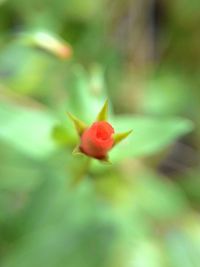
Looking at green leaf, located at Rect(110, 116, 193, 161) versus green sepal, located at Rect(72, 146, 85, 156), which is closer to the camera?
green sepal, located at Rect(72, 146, 85, 156)

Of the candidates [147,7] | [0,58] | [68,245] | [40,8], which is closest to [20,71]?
[0,58]

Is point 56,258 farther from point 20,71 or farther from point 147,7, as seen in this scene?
point 147,7

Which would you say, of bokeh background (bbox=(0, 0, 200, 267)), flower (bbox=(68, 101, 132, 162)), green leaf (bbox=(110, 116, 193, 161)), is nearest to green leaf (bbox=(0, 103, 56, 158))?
bokeh background (bbox=(0, 0, 200, 267))

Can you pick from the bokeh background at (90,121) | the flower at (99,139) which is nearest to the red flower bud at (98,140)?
the flower at (99,139)

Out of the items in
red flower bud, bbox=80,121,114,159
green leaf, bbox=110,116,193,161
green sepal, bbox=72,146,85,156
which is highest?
green leaf, bbox=110,116,193,161

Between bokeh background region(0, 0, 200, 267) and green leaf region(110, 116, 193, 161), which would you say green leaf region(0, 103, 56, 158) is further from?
green leaf region(110, 116, 193, 161)

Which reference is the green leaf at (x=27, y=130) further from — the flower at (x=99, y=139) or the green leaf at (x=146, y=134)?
the flower at (x=99, y=139)
